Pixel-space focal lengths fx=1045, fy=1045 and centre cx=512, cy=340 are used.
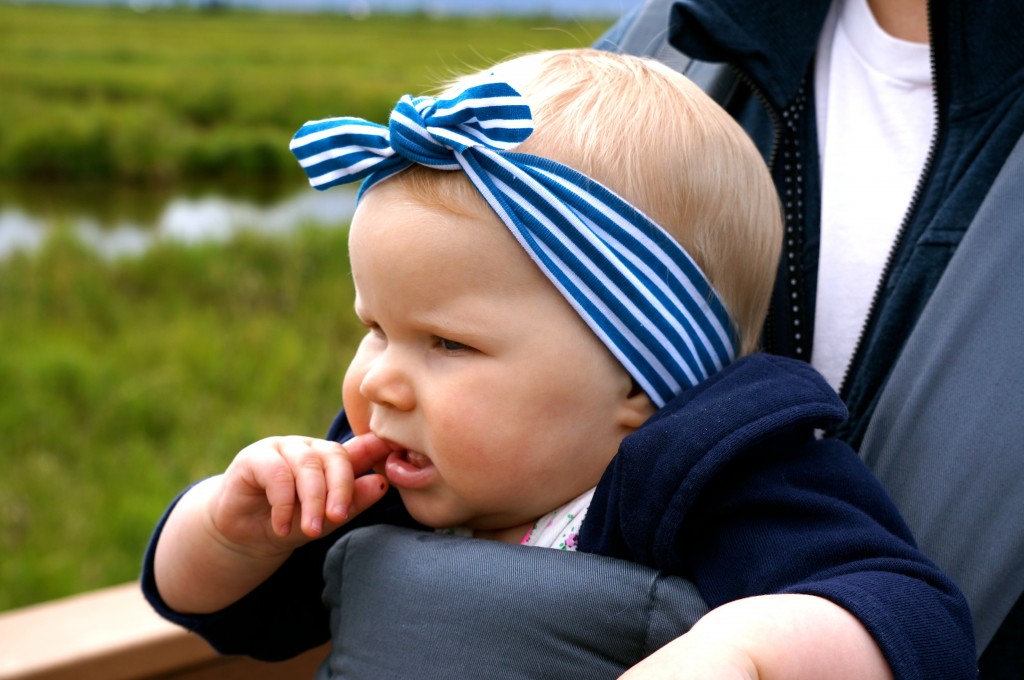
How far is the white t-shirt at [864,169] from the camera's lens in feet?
4.45

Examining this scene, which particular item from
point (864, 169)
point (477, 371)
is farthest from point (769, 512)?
point (864, 169)

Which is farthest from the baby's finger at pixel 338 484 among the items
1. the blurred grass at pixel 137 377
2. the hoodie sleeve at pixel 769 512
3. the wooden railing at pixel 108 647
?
the blurred grass at pixel 137 377

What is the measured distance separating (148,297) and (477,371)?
4.04 m

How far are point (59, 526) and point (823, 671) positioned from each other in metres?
2.47

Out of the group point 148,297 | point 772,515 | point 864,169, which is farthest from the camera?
point 148,297

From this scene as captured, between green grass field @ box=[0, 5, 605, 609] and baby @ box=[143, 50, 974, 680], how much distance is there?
0.33 m

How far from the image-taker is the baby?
39.8 inches

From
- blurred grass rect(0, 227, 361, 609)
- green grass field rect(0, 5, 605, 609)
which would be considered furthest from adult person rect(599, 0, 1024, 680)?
blurred grass rect(0, 227, 361, 609)

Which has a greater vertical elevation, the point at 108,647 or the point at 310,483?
the point at 310,483

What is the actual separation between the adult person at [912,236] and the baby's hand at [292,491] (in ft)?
1.52

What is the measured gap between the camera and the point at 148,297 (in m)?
4.79

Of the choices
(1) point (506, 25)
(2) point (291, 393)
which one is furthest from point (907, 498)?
(1) point (506, 25)

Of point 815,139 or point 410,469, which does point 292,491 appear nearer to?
point 410,469

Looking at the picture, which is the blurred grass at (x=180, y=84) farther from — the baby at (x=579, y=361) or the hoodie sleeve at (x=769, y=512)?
the hoodie sleeve at (x=769, y=512)
